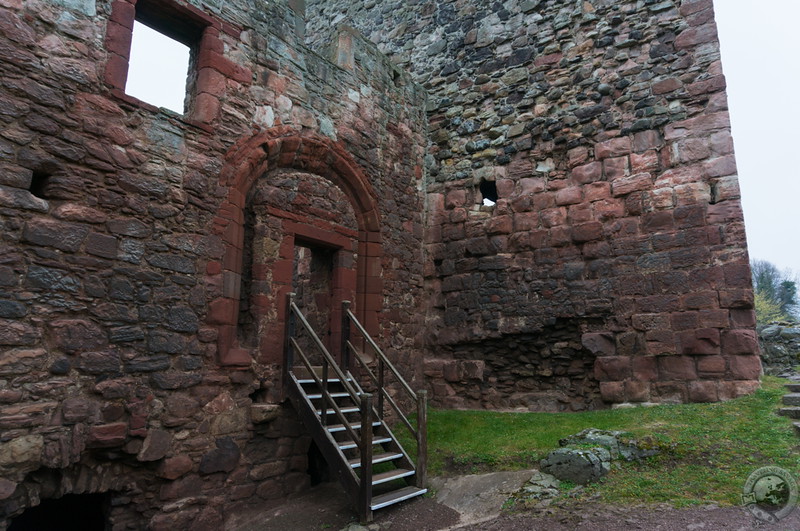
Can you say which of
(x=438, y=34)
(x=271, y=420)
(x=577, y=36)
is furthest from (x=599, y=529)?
(x=438, y=34)

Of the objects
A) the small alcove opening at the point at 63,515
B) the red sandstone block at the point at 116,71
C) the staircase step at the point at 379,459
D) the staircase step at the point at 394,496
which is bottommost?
the small alcove opening at the point at 63,515

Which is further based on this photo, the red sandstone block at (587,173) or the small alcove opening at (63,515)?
the red sandstone block at (587,173)

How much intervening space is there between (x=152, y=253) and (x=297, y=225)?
2070 millimetres

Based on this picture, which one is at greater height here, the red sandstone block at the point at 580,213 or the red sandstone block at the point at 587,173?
the red sandstone block at the point at 587,173

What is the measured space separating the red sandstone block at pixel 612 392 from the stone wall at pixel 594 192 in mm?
29

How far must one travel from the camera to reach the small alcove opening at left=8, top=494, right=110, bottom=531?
18.3 ft

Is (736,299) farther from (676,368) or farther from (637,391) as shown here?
(637,391)

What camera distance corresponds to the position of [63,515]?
603 centimetres

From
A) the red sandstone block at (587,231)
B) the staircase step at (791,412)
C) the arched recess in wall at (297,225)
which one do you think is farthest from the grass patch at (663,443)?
the red sandstone block at (587,231)

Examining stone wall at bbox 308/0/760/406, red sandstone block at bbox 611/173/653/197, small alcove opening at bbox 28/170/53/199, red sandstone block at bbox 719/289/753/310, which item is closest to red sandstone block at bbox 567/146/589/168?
stone wall at bbox 308/0/760/406

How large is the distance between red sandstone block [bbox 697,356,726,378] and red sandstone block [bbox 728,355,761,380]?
0.11 metres

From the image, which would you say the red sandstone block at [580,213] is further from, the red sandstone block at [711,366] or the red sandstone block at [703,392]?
the red sandstone block at [703,392]

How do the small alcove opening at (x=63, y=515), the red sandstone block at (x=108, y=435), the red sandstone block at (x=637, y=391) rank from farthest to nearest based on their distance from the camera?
the red sandstone block at (x=637, y=391) < the small alcove opening at (x=63, y=515) < the red sandstone block at (x=108, y=435)

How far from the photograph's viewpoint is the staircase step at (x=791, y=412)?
5973 millimetres
